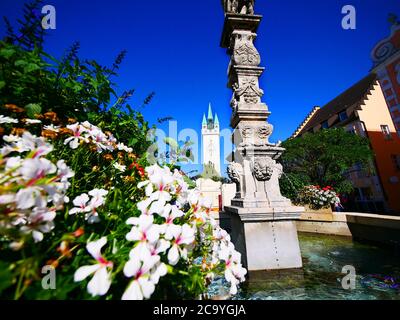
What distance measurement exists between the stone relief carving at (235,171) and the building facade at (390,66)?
17.5 m

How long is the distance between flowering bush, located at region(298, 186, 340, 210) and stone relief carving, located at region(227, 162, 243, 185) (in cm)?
516

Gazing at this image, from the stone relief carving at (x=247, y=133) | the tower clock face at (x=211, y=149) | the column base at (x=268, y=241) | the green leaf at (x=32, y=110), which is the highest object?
the tower clock face at (x=211, y=149)

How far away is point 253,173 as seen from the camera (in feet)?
11.6

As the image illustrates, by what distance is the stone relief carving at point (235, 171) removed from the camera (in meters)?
3.68

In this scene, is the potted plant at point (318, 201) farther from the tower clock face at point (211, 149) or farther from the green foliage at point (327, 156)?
the tower clock face at point (211, 149)

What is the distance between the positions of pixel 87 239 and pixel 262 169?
10.4 feet

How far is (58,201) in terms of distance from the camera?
0.68m

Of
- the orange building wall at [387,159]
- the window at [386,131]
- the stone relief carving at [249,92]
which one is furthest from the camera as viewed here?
the window at [386,131]

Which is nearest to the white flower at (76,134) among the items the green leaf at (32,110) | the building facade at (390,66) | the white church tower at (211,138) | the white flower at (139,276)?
the green leaf at (32,110)

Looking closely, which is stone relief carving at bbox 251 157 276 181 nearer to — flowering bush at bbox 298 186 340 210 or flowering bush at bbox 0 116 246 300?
flowering bush at bbox 0 116 246 300

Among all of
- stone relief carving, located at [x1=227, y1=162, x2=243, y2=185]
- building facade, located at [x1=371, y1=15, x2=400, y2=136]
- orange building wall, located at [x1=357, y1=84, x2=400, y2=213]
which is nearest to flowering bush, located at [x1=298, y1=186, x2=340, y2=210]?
stone relief carving, located at [x1=227, y1=162, x2=243, y2=185]

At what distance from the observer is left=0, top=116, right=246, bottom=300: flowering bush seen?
0.52 meters

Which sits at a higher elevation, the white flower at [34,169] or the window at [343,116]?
the window at [343,116]
